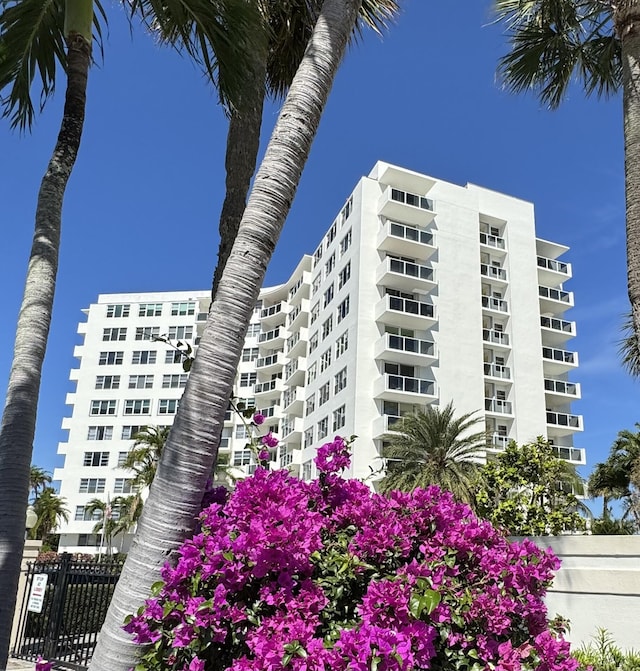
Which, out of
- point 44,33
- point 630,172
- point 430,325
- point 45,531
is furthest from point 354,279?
point 45,531

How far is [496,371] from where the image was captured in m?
40.7

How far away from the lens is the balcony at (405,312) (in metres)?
37.3

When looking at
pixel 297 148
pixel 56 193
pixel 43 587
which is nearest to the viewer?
pixel 297 148

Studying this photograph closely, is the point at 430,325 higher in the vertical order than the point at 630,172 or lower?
higher

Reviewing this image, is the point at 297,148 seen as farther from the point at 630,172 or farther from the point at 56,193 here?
the point at 630,172

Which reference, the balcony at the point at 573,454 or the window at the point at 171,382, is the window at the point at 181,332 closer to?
the window at the point at 171,382

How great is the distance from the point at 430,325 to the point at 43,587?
31.0m

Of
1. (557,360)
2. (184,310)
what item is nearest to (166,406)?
(184,310)

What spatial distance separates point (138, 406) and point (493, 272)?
38.5 meters

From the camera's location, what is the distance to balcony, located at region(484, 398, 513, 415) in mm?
39344

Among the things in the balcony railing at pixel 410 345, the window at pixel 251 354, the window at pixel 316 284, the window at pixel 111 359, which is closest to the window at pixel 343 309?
the balcony railing at pixel 410 345

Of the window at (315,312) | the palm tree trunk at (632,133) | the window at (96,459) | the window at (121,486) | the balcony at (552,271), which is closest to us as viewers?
the palm tree trunk at (632,133)

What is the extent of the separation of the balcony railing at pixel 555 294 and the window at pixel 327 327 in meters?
15.8

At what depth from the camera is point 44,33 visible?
7246 mm
